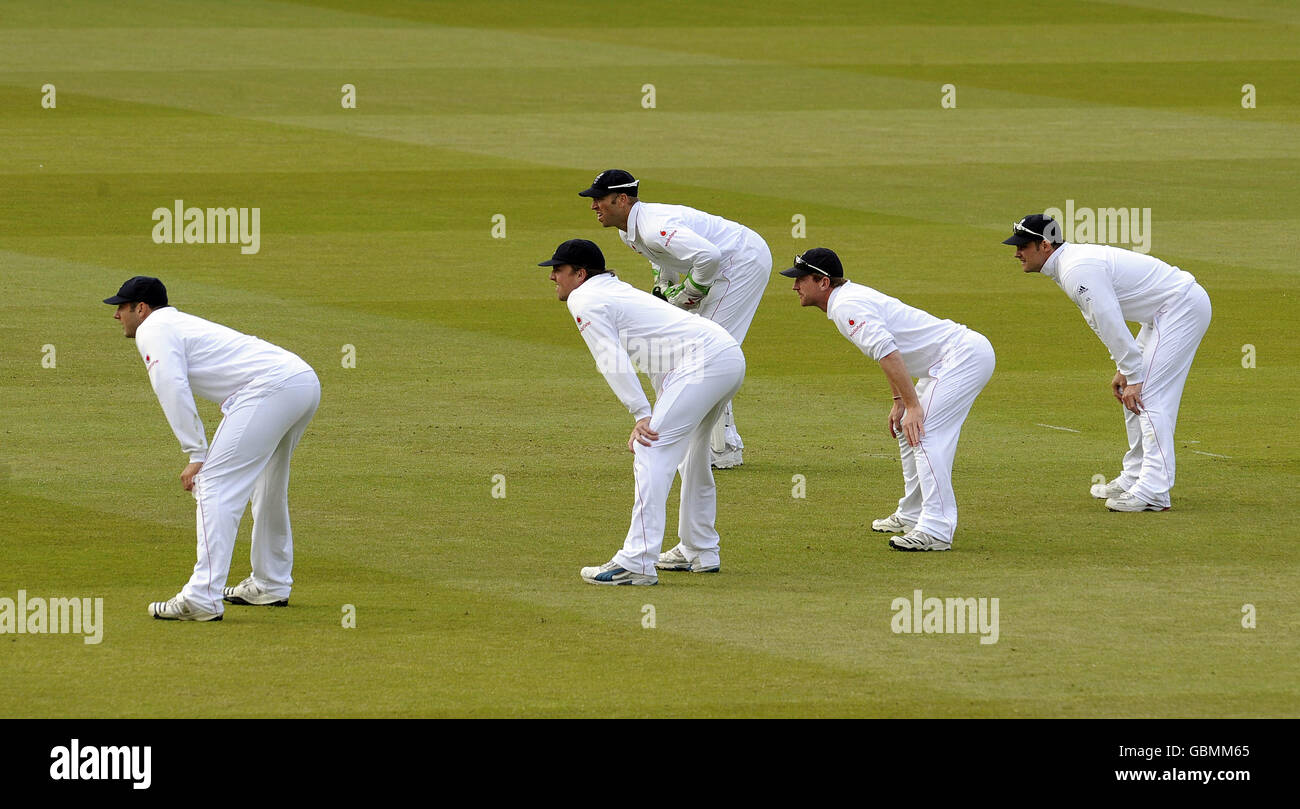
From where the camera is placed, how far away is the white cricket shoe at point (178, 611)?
9586mm

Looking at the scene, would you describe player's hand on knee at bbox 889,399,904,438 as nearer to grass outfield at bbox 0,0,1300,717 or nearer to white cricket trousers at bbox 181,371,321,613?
grass outfield at bbox 0,0,1300,717

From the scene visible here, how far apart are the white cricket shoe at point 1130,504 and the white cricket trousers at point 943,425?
149cm

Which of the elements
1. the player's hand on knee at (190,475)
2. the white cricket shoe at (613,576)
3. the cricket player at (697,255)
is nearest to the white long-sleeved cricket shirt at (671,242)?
the cricket player at (697,255)

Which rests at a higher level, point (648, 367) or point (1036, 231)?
point (1036, 231)

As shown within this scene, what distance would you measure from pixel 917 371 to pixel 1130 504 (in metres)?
1.90

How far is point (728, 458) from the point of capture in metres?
14.1

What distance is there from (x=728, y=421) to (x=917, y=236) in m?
11.2

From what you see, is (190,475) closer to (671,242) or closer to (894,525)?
(671,242)

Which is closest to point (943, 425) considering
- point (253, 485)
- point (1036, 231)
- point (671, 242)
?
point (1036, 231)

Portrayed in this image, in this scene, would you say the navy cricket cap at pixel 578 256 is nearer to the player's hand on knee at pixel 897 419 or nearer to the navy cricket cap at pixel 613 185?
the navy cricket cap at pixel 613 185

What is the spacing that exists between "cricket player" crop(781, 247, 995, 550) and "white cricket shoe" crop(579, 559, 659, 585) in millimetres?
1796

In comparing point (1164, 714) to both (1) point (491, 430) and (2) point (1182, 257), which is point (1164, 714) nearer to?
(1) point (491, 430)

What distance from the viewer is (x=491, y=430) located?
15312mm
